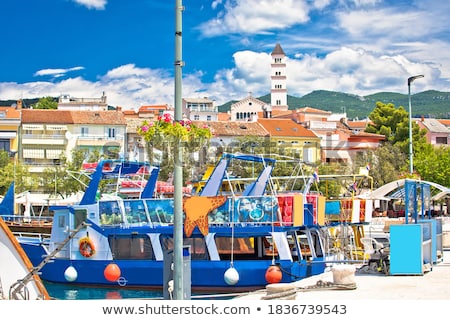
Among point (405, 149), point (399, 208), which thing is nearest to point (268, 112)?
point (405, 149)

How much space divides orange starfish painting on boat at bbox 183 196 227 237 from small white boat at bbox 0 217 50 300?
5.72 metres

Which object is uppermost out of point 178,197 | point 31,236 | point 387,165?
point 387,165

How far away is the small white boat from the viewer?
1198cm

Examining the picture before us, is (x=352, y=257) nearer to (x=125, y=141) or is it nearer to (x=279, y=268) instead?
(x=279, y=268)

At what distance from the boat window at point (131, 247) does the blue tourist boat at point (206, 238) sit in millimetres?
23

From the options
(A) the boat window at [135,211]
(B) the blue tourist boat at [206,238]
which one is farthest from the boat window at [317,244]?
(A) the boat window at [135,211]

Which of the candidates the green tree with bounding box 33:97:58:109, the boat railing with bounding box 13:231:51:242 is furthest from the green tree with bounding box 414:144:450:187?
the green tree with bounding box 33:97:58:109

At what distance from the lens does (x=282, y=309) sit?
10.0 meters

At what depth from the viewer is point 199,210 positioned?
17641 millimetres

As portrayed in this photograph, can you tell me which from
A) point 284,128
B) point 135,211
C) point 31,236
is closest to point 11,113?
point 284,128

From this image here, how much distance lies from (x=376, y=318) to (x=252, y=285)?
7.91 m

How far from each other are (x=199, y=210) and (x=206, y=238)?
70cm

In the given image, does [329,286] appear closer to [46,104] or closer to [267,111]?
[46,104]

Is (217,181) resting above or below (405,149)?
below
